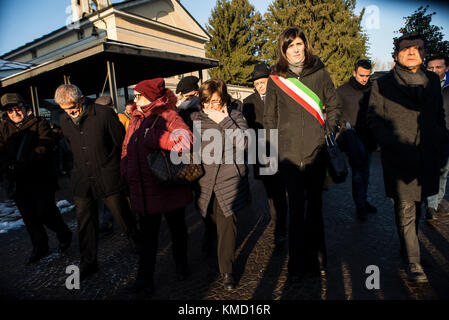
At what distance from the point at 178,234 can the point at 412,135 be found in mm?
2372

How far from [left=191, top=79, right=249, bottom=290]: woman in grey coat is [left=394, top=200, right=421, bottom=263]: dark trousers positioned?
1.51 metres

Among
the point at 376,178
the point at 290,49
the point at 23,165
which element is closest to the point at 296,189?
the point at 290,49

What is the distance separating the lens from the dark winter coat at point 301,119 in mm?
2418

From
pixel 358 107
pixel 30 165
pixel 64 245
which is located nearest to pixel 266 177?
pixel 358 107

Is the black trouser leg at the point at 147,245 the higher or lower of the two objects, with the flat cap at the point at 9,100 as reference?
lower

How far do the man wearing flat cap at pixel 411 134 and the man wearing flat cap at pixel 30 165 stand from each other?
3826mm

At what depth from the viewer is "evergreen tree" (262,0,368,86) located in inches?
974

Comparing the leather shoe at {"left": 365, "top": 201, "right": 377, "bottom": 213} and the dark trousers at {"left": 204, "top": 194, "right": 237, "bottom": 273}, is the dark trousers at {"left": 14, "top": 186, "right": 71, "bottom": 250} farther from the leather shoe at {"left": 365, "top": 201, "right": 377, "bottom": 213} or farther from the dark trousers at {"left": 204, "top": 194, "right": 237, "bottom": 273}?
the leather shoe at {"left": 365, "top": 201, "right": 377, "bottom": 213}

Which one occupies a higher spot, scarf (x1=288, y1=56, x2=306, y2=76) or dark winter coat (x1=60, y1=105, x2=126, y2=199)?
scarf (x1=288, y1=56, x2=306, y2=76)

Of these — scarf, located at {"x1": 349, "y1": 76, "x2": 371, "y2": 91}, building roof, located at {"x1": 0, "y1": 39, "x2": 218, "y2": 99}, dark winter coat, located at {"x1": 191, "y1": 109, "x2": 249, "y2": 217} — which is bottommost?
dark winter coat, located at {"x1": 191, "y1": 109, "x2": 249, "y2": 217}

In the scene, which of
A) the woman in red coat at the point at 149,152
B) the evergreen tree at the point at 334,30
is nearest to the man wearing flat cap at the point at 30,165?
the woman in red coat at the point at 149,152

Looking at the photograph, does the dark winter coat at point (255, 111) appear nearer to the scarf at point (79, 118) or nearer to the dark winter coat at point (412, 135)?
the dark winter coat at point (412, 135)

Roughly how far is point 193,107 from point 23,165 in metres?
2.16

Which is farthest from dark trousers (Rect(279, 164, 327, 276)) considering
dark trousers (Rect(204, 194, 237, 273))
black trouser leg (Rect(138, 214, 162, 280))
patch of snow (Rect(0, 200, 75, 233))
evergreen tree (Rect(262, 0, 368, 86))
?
evergreen tree (Rect(262, 0, 368, 86))
